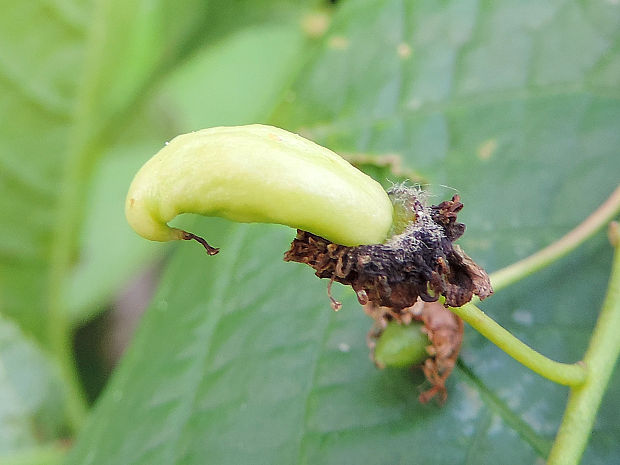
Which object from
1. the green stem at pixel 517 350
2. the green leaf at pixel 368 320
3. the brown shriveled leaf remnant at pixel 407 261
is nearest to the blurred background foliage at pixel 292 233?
the green leaf at pixel 368 320

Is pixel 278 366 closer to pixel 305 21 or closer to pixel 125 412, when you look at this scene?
pixel 125 412

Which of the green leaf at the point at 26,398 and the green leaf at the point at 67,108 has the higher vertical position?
the green leaf at the point at 67,108

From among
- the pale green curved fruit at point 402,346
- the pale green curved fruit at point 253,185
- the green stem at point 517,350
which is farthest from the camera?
the pale green curved fruit at point 402,346

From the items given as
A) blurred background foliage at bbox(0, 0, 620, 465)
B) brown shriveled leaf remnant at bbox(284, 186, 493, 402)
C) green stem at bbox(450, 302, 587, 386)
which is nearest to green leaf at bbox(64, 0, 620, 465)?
blurred background foliage at bbox(0, 0, 620, 465)

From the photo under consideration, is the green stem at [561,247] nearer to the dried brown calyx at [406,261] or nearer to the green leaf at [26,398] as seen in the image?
the dried brown calyx at [406,261]

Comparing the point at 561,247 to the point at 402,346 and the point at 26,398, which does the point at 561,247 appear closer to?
the point at 402,346

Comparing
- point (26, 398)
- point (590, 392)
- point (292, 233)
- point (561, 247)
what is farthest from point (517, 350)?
point (26, 398)
